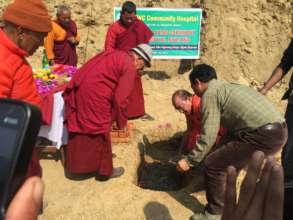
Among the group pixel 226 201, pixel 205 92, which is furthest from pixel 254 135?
pixel 226 201

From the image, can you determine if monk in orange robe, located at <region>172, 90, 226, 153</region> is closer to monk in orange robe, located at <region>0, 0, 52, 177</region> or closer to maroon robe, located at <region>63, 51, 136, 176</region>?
maroon robe, located at <region>63, 51, 136, 176</region>

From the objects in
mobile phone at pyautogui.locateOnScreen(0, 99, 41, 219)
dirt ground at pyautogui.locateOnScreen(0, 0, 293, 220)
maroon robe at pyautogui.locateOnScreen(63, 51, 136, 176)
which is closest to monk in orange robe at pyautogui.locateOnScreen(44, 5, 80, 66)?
dirt ground at pyautogui.locateOnScreen(0, 0, 293, 220)

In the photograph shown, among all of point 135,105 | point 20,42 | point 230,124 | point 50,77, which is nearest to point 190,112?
point 230,124

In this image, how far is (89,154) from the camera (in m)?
4.48

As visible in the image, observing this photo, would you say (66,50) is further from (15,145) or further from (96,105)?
(15,145)

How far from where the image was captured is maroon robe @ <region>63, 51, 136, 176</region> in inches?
165

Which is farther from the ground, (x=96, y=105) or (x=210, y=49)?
(x=96, y=105)

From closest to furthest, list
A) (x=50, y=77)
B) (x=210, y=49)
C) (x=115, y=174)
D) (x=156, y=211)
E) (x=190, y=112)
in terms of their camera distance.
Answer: (x=156, y=211) < (x=190, y=112) < (x=115, y=174) < (x=50, y=77) < (x=210, y=49)

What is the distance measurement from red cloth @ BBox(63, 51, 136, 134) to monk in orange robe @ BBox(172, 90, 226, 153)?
53 centimetres

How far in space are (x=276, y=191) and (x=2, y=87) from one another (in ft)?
6.24

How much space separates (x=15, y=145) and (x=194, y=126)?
407 centimetres

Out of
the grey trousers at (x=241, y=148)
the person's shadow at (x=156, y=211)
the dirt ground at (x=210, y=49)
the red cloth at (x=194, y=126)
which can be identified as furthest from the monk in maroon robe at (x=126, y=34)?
the grey trousers at (x=241, y=148)

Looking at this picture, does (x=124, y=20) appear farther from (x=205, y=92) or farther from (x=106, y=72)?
(x=205, y=92)

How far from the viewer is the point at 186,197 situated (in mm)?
4348
